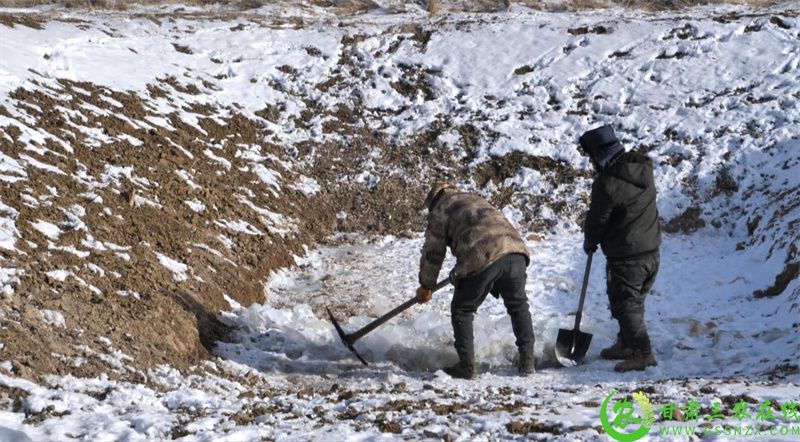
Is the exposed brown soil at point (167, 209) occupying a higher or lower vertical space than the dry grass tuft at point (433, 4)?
lower

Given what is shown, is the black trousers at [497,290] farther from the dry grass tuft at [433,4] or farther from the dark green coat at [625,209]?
the dry grass tuft at [433,4]

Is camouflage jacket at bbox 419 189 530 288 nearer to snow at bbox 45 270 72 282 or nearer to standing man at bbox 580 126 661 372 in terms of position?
standing man at bbox 580 126 661 372

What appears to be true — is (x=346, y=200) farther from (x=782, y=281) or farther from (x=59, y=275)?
(x=782, y=281)

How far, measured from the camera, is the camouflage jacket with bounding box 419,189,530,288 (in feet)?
20.4

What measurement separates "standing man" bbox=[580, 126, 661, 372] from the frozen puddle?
31cm

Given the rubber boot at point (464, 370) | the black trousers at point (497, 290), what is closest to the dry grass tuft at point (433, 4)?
the black trousers at point (497, 290)

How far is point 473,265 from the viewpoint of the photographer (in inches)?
245

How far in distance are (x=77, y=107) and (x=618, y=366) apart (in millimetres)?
7069

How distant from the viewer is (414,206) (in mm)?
10984

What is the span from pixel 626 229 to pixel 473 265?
52.6 inches

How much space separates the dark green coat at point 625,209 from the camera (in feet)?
20.9

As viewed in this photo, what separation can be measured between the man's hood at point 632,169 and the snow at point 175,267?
3.88 metres

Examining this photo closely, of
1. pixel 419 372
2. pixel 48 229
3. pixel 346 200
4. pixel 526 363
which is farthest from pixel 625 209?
pixel 346 200

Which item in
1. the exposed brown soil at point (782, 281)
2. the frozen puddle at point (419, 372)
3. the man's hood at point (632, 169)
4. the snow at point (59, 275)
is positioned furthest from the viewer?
the exposed brown soil at point (782, 281)
